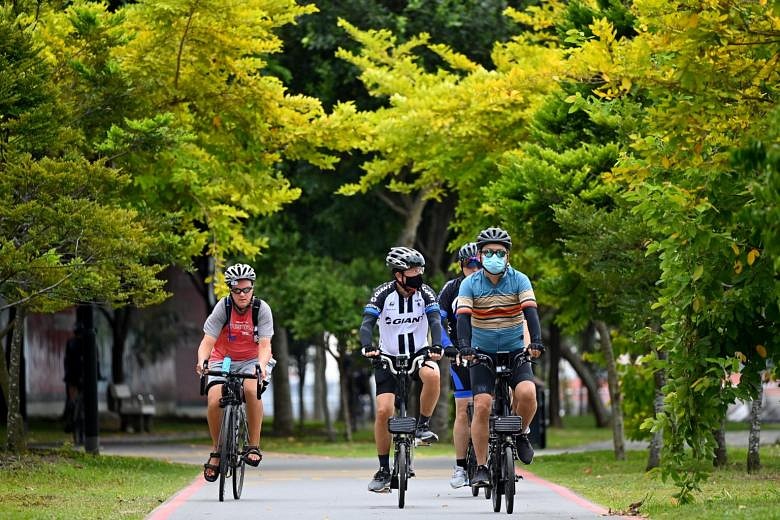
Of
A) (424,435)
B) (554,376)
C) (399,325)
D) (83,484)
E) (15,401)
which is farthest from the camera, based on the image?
(554,376)

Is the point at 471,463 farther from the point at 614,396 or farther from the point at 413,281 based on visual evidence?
the point at 614,396

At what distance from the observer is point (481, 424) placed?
507 inches

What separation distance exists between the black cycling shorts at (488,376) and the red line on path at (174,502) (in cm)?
263

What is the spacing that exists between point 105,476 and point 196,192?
191 inches

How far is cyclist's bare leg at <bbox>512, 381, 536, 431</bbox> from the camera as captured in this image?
12.5 metres

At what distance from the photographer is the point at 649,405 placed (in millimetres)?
25234

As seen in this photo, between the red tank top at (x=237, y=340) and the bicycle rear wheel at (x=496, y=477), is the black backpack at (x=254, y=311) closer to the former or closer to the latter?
the red tank top at (x=237, y=340)

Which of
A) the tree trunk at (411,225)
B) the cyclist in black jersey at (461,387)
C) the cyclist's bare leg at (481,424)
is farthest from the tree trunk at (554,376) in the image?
the cyclist's bare leg at (481,424)

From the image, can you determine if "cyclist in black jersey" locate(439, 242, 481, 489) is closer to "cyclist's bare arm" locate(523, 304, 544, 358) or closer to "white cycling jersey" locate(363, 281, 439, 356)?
"white cycling jersey" locate(363, 281, 439, 356)

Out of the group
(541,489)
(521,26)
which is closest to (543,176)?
(541,489)

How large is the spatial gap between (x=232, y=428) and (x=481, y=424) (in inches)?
100

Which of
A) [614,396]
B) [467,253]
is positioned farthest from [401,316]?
[614,396]

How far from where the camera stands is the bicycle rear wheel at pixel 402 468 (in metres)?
13.3

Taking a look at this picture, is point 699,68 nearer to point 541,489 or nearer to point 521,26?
point 541,489
